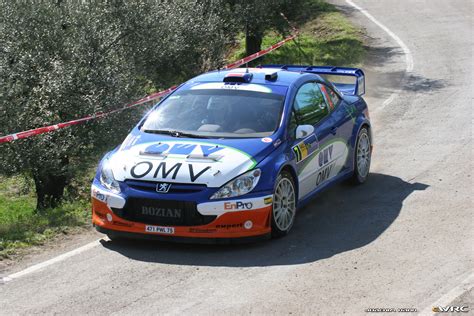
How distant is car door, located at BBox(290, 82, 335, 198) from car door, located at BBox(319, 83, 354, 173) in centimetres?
13

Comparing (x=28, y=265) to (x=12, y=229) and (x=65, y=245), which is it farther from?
(x=12, y=229)

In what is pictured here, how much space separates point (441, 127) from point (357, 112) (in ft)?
11.5

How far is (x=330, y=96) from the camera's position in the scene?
11109mm

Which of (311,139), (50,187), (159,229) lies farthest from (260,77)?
(50,187)

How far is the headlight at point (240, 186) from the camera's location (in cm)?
861

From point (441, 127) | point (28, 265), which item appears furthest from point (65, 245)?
point (441, 127)

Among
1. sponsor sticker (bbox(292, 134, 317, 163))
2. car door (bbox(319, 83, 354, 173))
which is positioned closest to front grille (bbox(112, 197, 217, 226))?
sponsor sticker (bbox(292, 134, 317, 163))

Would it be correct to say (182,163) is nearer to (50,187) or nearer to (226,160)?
(226,160)

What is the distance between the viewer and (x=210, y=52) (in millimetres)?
19234

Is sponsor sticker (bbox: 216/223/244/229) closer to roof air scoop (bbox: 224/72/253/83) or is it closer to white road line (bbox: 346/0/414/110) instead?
roof air scoop (bbox: 224/72/253/83)

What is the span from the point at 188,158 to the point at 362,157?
11.5 ft

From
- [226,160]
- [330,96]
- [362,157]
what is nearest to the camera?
[226,160]

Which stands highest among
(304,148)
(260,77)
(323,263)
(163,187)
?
(260,77)

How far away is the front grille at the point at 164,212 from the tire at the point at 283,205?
763mm
